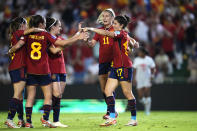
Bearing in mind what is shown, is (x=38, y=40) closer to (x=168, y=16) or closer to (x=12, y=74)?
(x=12, y=74)

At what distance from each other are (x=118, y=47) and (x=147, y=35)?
7869 millimetres

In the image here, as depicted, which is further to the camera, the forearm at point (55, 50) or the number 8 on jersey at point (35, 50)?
the forearm at point (55, 50)

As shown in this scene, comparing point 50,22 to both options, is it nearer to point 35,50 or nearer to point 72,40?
point 35,50

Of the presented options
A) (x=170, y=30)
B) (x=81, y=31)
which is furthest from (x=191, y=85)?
(x=81, y=31)

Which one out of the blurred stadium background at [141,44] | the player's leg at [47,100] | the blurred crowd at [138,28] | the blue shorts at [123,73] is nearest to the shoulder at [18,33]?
the player's leg at [47,100]

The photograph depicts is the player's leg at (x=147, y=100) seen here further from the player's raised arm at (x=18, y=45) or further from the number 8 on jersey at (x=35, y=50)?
the player's raised arm at (x=18, y=45)

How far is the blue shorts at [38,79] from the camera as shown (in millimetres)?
8031

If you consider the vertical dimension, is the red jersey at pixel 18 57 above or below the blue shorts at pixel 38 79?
above

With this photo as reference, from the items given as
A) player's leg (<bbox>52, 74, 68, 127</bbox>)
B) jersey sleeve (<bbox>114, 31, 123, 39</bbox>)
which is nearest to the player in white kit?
jersey sleeve (<bbox>114, 31, 123, 39</bbox>)

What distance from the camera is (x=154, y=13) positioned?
16.9 m

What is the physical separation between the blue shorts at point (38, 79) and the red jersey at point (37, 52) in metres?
0.10

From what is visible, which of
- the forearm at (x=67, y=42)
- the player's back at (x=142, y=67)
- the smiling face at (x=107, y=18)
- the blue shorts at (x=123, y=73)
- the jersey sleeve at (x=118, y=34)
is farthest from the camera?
the player's back at (x=142, y=67)

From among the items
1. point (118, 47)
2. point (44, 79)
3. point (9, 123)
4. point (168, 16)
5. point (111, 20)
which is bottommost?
point (9, 123)

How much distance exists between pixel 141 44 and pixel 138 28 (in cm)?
143
